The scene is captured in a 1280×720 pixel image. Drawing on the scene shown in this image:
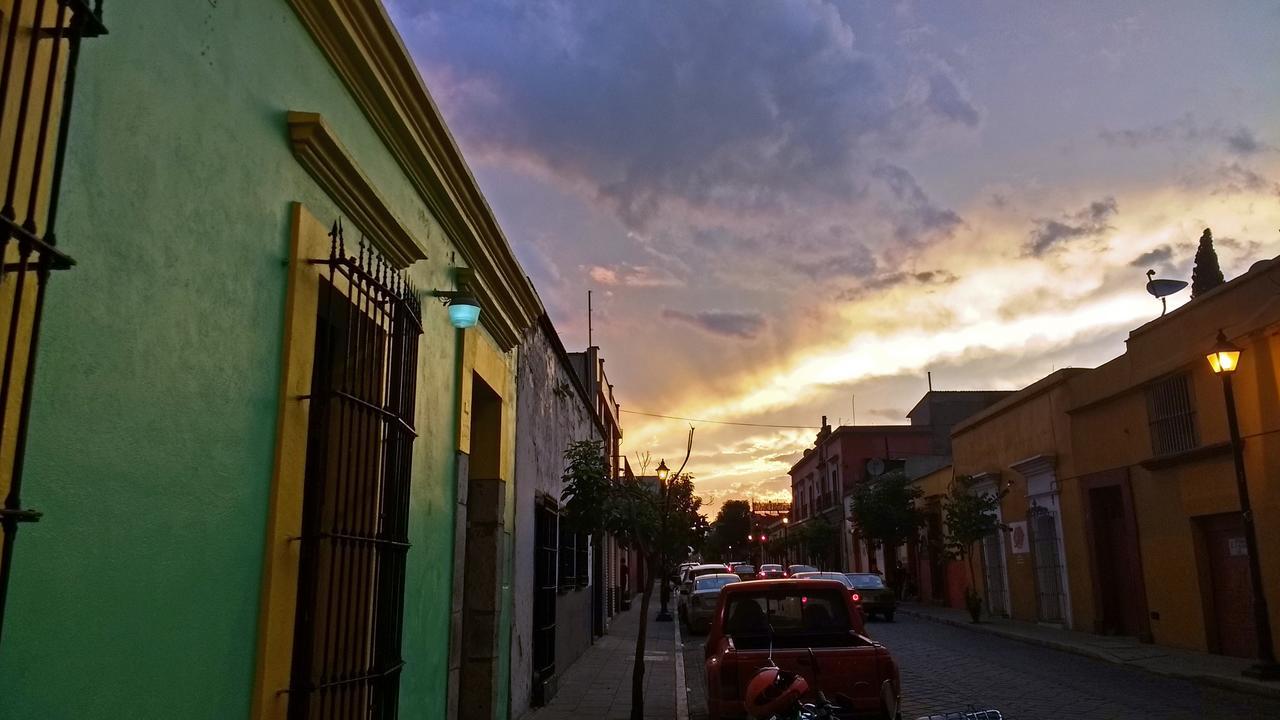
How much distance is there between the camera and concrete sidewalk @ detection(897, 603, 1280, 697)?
11461 mm

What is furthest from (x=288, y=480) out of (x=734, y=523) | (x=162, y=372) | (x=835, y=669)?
(x=734, y=523)

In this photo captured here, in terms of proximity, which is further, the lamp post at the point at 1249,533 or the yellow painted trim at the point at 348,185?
the lamp post at the point at 1249,533

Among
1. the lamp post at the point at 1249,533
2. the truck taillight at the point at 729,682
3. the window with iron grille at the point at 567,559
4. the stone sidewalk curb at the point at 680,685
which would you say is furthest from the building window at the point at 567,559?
the lamp post at the point at 1249,533

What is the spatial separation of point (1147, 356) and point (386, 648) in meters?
15.5

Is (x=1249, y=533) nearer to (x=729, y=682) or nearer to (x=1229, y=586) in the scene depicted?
(x=1229, y=586)

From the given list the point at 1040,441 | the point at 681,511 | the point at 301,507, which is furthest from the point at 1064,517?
the point at 301,507

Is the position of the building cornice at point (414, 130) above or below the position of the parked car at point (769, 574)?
above

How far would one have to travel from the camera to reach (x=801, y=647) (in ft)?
22.9

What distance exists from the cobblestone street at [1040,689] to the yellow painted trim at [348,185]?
7.32 m

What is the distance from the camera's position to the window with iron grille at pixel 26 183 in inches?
85.9

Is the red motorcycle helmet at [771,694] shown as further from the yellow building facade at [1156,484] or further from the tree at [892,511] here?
the tree at [892,511]

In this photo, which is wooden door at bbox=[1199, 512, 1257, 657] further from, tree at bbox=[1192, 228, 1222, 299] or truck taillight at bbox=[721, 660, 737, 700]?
truck taillight at bbox=[721, 660, 737, 700]

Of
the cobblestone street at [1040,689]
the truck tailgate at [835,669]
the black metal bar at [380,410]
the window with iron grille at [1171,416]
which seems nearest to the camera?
the black metal bar at [380,410]

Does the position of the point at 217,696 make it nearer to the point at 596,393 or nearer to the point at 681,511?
the point at 681,511
